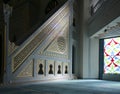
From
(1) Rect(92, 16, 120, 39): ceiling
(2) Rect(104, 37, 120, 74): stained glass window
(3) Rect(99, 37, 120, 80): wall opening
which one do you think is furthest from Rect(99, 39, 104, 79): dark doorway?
(1) Rect(92, 16, 120, 39): ceiling

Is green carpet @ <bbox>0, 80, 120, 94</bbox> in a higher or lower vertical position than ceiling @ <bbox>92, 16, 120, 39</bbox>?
lower

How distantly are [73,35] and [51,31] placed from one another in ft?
4.66

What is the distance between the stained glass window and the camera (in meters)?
7.91

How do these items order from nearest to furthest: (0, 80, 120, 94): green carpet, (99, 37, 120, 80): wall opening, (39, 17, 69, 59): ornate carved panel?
1. (0, 80, 120, 94): green carpet
2. (39, 17, 69, 59): ornate carved panel
3. (99, 37, 120, 80): wall opening

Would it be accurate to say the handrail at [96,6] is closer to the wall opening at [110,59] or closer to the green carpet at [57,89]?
the wall opening at [110,59]

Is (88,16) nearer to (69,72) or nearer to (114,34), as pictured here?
(114,34)

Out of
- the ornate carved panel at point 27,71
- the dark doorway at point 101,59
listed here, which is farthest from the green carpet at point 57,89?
the dark doorway at point 101,59

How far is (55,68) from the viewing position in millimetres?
7121

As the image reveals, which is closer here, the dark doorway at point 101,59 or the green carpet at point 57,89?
the green carpet at point 57,89

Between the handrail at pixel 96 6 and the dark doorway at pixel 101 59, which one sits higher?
the handrail at pixel 96 6

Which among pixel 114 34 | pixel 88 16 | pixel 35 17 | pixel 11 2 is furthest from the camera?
pixel 11 2

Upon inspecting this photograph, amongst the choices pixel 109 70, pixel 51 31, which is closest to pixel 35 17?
pixel 51 31

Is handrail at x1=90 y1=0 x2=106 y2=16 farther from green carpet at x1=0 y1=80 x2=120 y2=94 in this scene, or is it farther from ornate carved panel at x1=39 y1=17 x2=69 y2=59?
green carpet at x1=0 y1=80 x2=120 y2=94

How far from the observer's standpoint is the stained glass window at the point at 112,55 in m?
7.91
